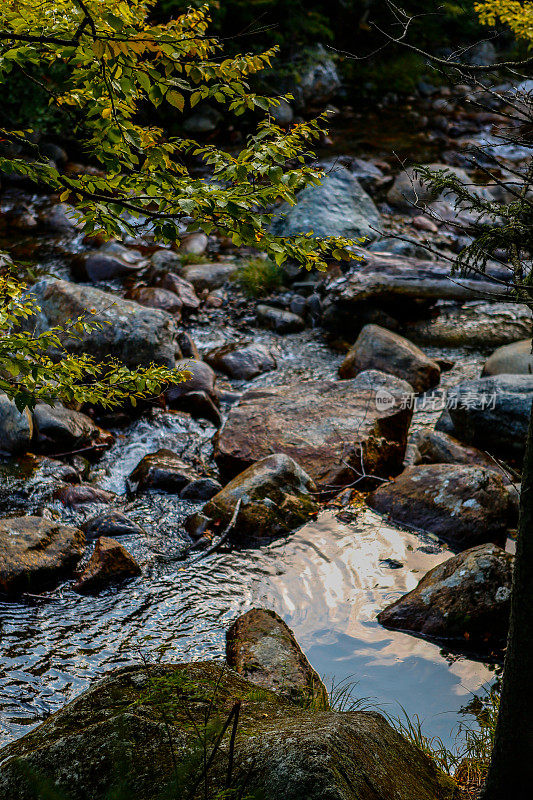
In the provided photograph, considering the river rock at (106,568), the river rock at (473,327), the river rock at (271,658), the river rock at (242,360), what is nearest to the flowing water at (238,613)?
the river rock at (106,568)

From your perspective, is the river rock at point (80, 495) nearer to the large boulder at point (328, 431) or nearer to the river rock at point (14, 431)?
the river rock at point (14, 431)

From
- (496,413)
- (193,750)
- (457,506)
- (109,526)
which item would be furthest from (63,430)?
(193,750)

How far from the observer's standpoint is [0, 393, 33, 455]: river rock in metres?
6.91

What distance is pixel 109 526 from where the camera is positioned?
5.91 metres

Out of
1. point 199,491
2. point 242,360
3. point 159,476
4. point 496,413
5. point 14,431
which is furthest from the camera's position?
point 242,360

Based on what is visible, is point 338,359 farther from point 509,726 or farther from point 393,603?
point 509,726

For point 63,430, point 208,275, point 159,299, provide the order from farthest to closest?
point 208,275
point 159,299
point 63,430

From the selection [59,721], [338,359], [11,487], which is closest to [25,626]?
[11,487]

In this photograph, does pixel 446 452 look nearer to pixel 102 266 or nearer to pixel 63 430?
pixel 63 430

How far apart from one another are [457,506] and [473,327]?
5570 mm

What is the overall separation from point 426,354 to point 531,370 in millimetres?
1988

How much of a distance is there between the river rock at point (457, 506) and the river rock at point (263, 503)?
2.98 feet

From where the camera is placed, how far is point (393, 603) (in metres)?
5.16

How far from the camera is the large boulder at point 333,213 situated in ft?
42.2
